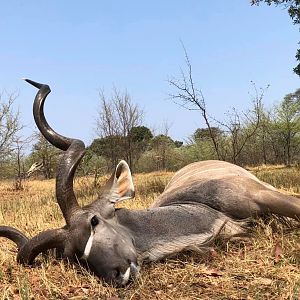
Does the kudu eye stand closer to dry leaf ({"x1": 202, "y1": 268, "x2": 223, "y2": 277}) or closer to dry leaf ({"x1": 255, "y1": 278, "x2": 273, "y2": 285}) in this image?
dry leaf ({"x1": 202, "y1": 268, "x2": 223, "y2": 277})

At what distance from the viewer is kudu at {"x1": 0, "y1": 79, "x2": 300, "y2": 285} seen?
3.02m

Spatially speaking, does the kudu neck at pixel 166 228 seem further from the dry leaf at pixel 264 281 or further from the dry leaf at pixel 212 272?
the dry leaf at pixel 264 281

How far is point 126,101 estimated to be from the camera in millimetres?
17531

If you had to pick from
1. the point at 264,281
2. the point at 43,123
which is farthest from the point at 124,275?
the point at 43,123

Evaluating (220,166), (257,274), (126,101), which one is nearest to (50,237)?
(257,274)

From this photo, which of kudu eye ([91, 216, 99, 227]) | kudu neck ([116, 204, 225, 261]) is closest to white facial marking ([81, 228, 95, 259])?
kudu eye ([91, 216, 99, 227])

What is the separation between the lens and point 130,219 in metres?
3.56

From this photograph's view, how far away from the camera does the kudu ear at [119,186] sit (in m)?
3.61

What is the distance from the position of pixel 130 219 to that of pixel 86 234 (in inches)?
22.9

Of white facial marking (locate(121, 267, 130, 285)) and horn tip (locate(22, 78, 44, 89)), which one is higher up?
horn tip (locate(22, 78, 44, 89))

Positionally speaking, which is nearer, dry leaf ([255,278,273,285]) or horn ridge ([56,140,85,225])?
dry leaf ([255,278,273,285])

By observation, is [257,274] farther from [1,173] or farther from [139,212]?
[1,173]

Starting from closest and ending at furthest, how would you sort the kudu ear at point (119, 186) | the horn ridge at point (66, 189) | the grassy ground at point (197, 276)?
the grassy ground at point (197, 276) → the horn ridge at point (66, 189) → the kudu ear at point (119, 186)

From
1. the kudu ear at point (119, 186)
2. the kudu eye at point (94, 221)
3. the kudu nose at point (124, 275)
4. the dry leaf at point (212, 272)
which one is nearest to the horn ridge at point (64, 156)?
the kudu eye at point (94, 221)
